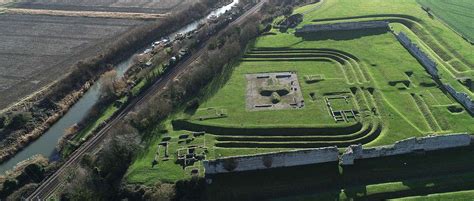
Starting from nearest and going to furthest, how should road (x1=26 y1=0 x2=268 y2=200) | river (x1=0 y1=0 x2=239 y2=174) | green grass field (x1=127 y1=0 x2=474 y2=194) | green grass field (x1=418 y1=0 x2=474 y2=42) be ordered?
Answer: 1. road (x1=26 y1=0 x2=268 y2=200)
2. green grass field (x1=127 y1=0 x2=474 y2=194)
3. river (x1=0 y1=0 x2=239 y2=174)
4. green grass field (x1=418 y1=0 x2=474 y2=42)

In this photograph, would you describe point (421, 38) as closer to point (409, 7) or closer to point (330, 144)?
point (409, 7)

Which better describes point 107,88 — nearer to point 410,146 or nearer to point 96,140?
point 96,140

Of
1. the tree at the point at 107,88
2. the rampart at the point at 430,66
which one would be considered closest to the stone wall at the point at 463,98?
the rampart at the point at 430,66

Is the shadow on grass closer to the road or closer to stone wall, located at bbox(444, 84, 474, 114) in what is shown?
the road

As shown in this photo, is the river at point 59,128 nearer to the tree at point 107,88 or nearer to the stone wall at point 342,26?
the tree at point 107,88

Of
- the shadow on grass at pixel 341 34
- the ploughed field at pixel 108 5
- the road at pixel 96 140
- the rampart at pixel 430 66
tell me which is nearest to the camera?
the road at pixel 96 140

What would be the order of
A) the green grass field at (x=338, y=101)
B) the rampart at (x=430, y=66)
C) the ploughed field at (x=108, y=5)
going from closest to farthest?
the green grass field at (x=338, y=101) → the rampart at (x=430, y=66) → the ploughed field at (x=108, y=5)

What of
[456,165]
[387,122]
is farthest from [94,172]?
[456,165]

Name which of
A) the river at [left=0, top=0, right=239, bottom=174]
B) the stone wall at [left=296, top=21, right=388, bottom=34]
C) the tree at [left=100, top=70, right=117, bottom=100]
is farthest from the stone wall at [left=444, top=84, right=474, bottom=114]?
the river at [left=0, top=0, right=239, bottom=174]
